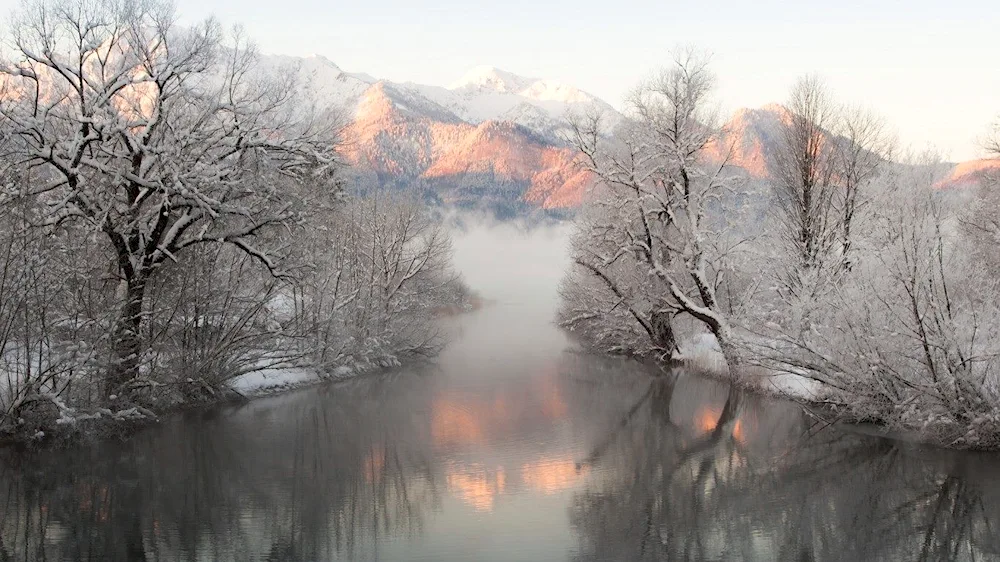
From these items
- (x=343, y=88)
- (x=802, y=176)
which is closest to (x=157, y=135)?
(x=802, y=176)

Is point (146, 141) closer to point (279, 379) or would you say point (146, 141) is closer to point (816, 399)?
→ point (279, 379)

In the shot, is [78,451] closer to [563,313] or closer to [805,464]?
[805,464]

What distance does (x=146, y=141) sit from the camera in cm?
1750

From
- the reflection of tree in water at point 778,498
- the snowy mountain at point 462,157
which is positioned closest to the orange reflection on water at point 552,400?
the reflection of tree in water at point 778,498

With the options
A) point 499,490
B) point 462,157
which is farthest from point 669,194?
point 462,157

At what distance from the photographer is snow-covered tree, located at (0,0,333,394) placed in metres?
16.3

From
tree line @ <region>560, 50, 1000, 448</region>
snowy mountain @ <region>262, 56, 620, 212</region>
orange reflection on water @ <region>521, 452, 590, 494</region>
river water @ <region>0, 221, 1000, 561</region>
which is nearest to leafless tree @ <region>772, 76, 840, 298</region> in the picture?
tree line @ <region>560, 50, 1000, 448</region>

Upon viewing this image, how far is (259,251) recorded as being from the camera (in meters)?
19.7

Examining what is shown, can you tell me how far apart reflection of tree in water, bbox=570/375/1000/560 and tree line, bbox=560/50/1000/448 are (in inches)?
53.9

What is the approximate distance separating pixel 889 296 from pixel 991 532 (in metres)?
5.90

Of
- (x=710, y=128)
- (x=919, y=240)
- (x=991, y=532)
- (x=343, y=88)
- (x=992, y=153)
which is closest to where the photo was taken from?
(x=991, y=532)

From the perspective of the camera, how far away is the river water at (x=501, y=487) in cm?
1129

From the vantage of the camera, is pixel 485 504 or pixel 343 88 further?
pixel 343 88

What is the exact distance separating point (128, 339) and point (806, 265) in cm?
1932
